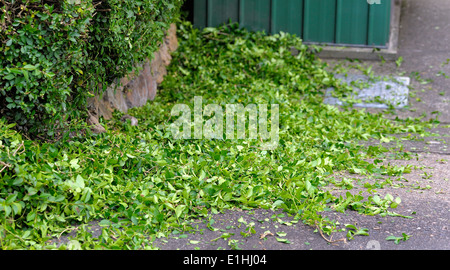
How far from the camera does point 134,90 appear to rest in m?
6.34

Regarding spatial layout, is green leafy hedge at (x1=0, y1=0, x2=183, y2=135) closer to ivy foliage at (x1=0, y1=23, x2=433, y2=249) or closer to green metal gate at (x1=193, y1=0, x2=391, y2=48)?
ivy foliage at (x1=0, y1=23, x2=433, y2=249)

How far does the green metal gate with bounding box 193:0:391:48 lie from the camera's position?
804 centimetres

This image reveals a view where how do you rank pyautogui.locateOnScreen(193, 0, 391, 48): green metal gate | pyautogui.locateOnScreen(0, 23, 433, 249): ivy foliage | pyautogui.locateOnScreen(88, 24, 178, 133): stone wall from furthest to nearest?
pyautogui.locateOnScreen(193, 0, 391, 48): green metal gate < pyautogui.locateOnScreen(88, 24, 178, 133): stone wall < pyautogui.locateOnScreen(0, 23, 433, 249): ivy foliage

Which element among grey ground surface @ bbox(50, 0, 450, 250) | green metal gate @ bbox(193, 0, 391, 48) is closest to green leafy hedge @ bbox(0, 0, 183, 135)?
grey ground surface @ bbox(50, 0, 450, 250)

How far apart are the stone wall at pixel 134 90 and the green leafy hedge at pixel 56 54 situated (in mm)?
343

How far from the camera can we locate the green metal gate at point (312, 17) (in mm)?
8039

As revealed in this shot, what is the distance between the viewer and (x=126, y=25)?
490 cm

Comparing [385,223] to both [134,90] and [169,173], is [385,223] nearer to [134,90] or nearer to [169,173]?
[169,173]

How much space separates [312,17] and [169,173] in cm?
476

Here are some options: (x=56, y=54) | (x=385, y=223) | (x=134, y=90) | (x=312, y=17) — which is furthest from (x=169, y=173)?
(x=312, y=17)

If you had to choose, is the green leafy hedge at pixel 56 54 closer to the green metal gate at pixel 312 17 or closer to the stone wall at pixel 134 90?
the stone wall at pixel 134 90

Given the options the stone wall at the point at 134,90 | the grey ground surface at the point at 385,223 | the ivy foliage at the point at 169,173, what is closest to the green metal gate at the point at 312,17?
the stone wall at the point at 134,90

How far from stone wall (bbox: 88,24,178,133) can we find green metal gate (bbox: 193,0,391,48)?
757 millimetres

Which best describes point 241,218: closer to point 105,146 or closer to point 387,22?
point 105,146
